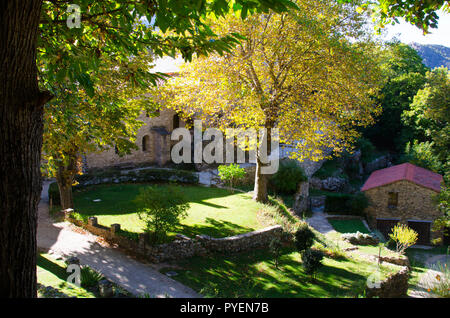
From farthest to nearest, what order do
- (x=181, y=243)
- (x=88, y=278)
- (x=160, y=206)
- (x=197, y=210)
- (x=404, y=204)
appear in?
(x=404, y=204) < (x=197, y=210) < (x=181, y=243) < (x=160, y=206) < (x=88, y=278)

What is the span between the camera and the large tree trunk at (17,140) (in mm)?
3375

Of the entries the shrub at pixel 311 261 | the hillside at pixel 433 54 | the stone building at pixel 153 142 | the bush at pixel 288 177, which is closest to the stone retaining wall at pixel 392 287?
the shrub at pixel 311 261

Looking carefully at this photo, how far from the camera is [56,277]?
321 inches

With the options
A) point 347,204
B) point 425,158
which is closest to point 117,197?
point 347,204

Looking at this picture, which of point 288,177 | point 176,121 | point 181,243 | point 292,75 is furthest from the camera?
point 176,121

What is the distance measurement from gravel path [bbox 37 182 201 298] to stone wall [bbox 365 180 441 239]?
22146 millimetres

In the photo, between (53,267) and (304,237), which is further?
(304,237)

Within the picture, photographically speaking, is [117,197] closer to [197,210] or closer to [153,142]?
[197,210]

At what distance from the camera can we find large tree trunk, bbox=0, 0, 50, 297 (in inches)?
133

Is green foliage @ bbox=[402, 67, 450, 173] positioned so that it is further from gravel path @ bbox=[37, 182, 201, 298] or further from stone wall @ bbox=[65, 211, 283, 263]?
gravel path @ bbox=[37, 182, 201, 298]

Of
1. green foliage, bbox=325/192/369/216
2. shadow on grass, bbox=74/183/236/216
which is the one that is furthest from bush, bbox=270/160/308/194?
shadow on grass, bbox=74/183/236/216

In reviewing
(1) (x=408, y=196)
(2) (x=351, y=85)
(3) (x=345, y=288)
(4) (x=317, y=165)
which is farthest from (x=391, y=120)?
(3) (x=345, y=288)

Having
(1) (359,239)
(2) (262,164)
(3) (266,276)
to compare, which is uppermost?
(2) (262,164)

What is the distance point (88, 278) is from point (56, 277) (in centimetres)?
77
